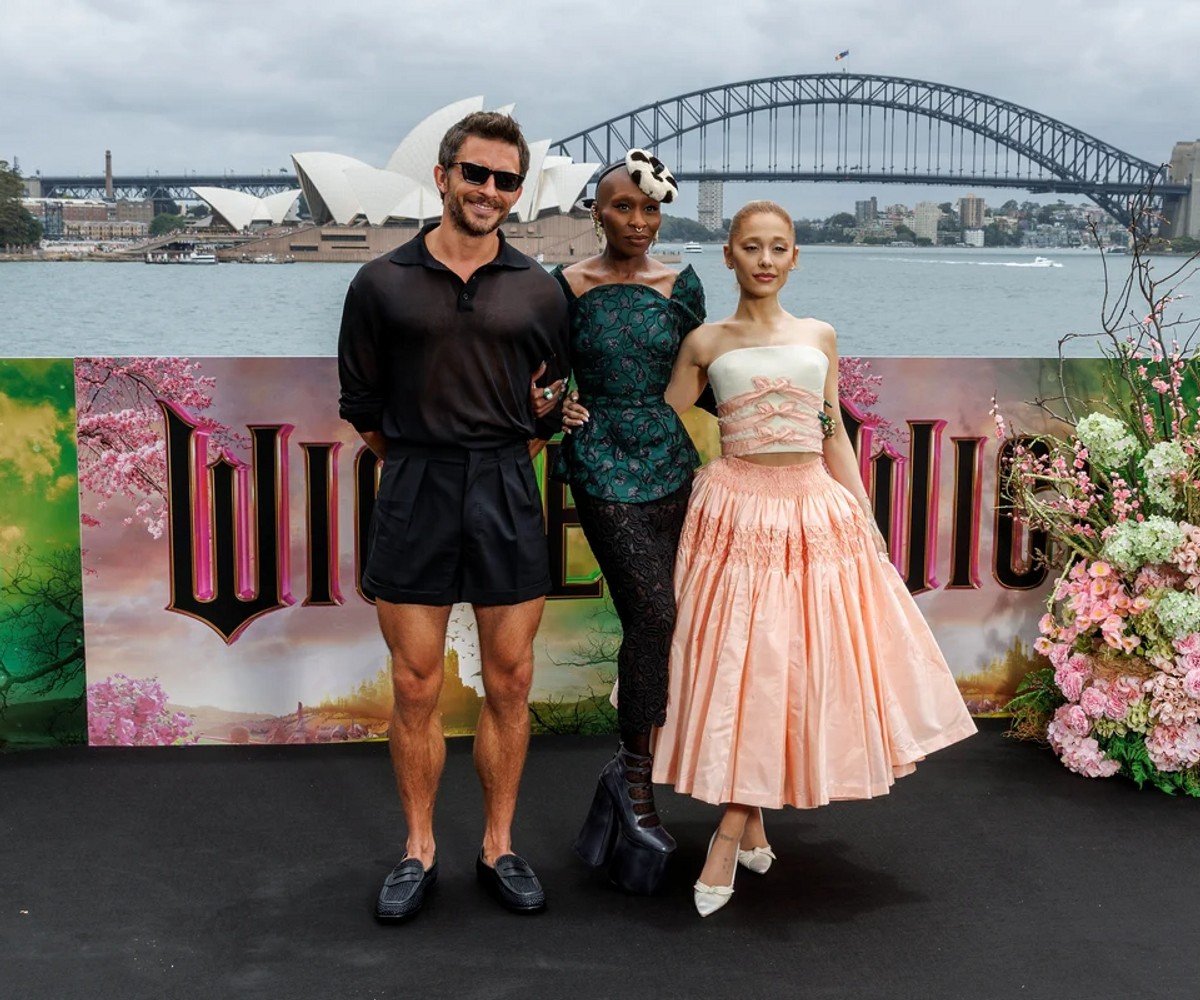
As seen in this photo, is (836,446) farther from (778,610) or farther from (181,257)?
(181,257)

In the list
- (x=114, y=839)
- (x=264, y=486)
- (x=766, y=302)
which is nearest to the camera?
(x=766, y=302)

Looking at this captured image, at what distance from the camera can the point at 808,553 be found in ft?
8.93

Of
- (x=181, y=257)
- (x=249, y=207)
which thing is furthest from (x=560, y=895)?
(x=181, y=257)

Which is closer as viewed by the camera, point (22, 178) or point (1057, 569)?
point (1057, 569)

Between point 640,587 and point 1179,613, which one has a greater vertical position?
point 640,587

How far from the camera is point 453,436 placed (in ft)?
8.52

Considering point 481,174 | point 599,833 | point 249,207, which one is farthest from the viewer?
point 249,207

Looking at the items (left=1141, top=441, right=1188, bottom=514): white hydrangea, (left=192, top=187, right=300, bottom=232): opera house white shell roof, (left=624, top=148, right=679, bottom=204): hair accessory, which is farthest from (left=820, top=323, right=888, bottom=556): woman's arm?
(left=192, top=187, right=300, bottom=232): opera house white shell roof

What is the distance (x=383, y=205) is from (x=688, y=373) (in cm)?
3576

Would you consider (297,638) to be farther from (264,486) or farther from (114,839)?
(114,839)

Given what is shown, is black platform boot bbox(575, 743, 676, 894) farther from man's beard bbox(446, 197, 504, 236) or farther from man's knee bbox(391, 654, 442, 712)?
man's beard bbox(446, 197, 504, 236)

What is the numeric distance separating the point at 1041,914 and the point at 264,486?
228 centimetres

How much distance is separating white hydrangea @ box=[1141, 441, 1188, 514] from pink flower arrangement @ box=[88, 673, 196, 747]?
9.04ft

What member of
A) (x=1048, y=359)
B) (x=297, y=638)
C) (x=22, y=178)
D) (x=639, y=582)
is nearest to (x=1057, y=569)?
(x=1048, y=359)
